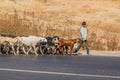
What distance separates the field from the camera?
33.9 metres

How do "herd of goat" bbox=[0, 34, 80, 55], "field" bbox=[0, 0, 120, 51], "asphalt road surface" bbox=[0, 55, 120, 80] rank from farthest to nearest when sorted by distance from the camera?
"field" bbox=[0, 0, 120, 51], "herd of goat" bbox=[0, 34, 80, 55], "asphalt road surface" bbox=[0, 55, 120, 80]

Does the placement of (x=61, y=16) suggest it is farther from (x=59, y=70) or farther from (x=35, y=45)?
(x=59, y=70)

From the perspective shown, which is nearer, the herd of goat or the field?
the herd of goat

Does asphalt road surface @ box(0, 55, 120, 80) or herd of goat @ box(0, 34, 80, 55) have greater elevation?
herd of goat @ box(0, 34, 80, 55)

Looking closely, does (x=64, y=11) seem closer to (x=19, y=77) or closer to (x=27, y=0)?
(x=27, y=0)

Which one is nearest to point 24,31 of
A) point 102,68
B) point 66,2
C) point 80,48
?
point 80,48

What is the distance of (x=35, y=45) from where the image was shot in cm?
2688

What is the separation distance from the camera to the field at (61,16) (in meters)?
33.9

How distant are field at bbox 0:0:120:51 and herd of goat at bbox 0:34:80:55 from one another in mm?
5897

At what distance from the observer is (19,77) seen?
52.2ft

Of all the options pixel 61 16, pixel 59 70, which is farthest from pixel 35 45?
pixel 61 16

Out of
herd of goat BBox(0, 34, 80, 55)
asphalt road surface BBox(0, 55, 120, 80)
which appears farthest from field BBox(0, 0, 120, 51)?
asphalt road surface BBox(0, 55, 120, 80)

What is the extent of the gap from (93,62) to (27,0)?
4341 centimetres

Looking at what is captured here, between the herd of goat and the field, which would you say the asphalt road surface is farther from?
the field
